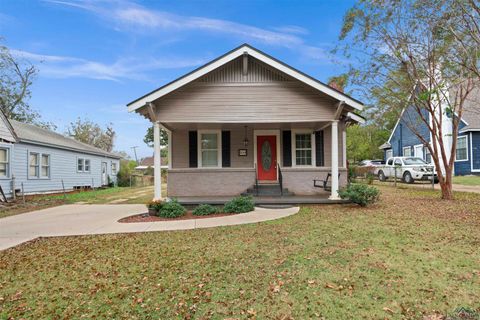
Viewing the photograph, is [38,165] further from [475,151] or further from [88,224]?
[475,151]

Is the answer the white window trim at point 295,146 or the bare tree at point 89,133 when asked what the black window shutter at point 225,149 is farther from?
the bare tree at point 89,133

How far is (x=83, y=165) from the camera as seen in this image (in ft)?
68.6

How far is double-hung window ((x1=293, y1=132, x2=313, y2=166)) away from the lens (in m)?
11.7

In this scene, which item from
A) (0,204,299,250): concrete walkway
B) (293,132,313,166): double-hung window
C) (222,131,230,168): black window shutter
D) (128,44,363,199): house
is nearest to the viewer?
(0,204,299,250): concrete walkway

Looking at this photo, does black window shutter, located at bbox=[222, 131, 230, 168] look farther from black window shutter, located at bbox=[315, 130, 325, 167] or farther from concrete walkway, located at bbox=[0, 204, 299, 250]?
black window shutter, located at bbox=[315, 130, 325, 167]

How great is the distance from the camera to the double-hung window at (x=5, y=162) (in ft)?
46.1

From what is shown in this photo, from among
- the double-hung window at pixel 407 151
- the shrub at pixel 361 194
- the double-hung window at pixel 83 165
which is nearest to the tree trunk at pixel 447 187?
the shrub at pixel 361 194

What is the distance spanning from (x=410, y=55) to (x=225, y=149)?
731 cm

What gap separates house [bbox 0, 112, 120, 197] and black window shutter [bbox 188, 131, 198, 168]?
893cm

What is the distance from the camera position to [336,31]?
11.0m

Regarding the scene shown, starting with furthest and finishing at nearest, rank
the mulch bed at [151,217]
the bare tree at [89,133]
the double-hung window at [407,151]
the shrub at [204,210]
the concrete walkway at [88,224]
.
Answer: the bare tree at [89,133], the double-hung window at [407,151], the shrub at [204,210], the mulch bed at [151,217], the concrete walkway at [88,224]

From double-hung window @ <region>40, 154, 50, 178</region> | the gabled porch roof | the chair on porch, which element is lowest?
the chair on porch

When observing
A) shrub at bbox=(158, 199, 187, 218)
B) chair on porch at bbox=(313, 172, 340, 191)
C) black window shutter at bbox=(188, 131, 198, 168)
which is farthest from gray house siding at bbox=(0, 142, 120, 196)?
chair on porch at bbox=(313, 172, 340, 191)

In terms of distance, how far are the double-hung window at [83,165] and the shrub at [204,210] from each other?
15310mm
